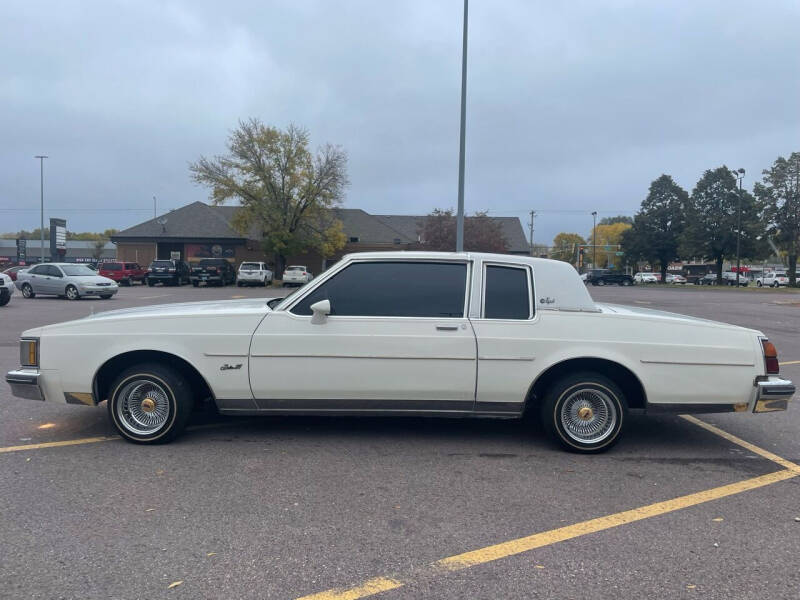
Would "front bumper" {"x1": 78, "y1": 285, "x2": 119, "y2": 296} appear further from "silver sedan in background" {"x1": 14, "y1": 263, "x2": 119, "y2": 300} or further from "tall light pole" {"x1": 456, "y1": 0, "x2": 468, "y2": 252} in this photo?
"tall light pole" {"x1": 456, "y1": 0, "x2": 468, "y2": 252}

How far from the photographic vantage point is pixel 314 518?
3738 millimetres

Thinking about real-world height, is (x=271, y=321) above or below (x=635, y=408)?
above

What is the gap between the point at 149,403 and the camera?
5020 millimetres

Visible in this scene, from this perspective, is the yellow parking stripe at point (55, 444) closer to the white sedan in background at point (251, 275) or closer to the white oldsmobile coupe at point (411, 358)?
the white oldsmobile coupe at point (411, 358)

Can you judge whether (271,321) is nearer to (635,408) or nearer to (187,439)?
(187,439)

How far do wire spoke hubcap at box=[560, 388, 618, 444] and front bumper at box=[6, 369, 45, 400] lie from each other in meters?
4.33

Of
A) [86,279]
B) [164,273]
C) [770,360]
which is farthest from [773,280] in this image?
[770,360]

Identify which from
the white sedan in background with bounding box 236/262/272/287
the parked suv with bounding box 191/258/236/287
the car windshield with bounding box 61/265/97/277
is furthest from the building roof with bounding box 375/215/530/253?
the car windshield with bounding box 61/265/97/277

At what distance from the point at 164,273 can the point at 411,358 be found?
120 feet

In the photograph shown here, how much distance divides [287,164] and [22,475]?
134 feet

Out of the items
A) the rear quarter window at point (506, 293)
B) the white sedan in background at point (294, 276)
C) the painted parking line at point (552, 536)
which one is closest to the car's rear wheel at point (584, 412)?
the rear quarter window at point (506, 293)

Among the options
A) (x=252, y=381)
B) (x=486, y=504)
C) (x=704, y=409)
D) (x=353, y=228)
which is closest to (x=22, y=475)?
(x=252, y=381)

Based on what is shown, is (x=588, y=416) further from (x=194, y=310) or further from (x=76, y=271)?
(x=76, y=271)

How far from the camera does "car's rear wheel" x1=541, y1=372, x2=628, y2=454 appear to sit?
16.2 feet
